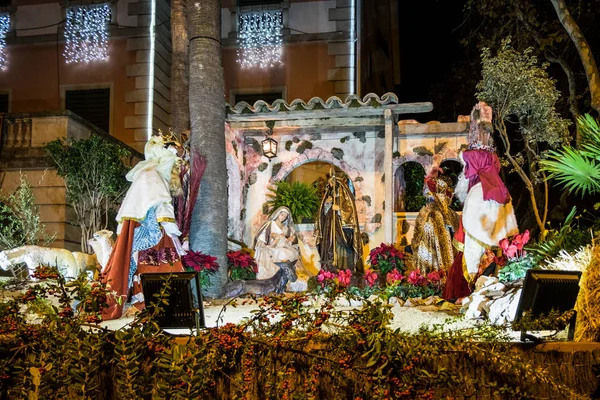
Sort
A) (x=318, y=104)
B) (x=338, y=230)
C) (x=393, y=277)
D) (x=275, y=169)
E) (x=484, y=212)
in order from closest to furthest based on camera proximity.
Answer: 1. (x=484, y=212)
2. (x=393, y=277)
3. (x=338, y=230)
4. (x=318, y=104)
5. (x=275, y=169)

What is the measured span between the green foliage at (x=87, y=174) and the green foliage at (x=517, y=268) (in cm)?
854

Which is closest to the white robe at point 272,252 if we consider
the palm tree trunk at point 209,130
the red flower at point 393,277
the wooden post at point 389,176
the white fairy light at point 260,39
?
the palm tree trunk at point 209,130

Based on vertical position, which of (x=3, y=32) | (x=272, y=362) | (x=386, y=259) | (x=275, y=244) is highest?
(x=3, y=32)

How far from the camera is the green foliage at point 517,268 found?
24.9 ft

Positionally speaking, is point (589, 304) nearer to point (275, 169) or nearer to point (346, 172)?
point (346, 172)

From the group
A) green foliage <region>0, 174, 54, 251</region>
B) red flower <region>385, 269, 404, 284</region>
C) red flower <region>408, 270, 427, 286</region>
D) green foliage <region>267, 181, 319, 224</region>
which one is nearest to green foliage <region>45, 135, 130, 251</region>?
green foliage <region>0, 174, 54, 251</region>

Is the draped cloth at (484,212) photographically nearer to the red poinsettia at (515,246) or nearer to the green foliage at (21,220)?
the red poinsettia at (515,246)

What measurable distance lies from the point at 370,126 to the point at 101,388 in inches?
402

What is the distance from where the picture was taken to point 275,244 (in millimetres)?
11672

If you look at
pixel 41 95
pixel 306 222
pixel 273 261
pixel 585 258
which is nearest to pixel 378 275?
pixel 273 261

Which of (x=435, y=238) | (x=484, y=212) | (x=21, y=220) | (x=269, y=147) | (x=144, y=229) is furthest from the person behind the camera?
(x=269, y=147)

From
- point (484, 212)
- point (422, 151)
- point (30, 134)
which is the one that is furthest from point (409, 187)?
point (30, 134)

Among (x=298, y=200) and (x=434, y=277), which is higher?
(x=298, y=200)

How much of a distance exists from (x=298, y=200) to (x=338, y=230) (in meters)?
1.24
